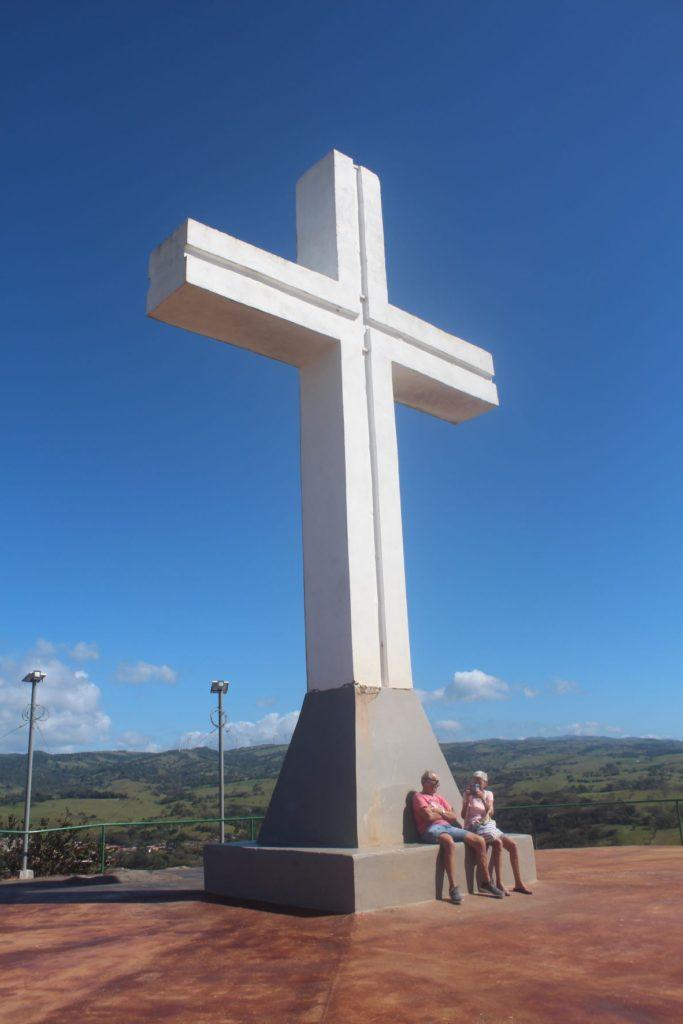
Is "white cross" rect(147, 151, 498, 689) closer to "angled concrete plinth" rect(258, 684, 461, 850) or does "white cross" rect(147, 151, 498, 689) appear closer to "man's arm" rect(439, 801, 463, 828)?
"angled concrete plinth" rect(258, 684, 461, 850)

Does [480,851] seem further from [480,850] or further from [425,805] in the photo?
[425,805]

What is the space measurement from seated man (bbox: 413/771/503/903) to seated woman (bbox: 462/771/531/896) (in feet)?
0.39

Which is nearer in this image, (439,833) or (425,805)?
(439,833)

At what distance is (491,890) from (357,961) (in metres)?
2.23

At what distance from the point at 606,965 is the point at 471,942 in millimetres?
859

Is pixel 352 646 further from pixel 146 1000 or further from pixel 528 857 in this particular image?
pixel 146 1000

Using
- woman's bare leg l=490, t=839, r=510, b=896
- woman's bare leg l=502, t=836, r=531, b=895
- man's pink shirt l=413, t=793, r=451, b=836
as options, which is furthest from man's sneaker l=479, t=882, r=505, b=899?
man's pink shirt l=413, t=793, r=451, b=836

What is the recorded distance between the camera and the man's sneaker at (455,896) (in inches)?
231

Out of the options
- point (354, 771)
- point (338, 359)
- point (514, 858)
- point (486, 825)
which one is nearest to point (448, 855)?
point (486, 825)

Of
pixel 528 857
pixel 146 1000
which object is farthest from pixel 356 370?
pixel 146 1000

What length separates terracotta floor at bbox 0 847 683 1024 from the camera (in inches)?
135

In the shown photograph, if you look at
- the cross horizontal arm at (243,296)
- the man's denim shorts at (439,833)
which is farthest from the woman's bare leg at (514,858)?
the cross horizontal arm at (243,296)

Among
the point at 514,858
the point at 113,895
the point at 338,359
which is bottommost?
the point at 113,895

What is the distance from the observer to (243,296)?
7.09 m
